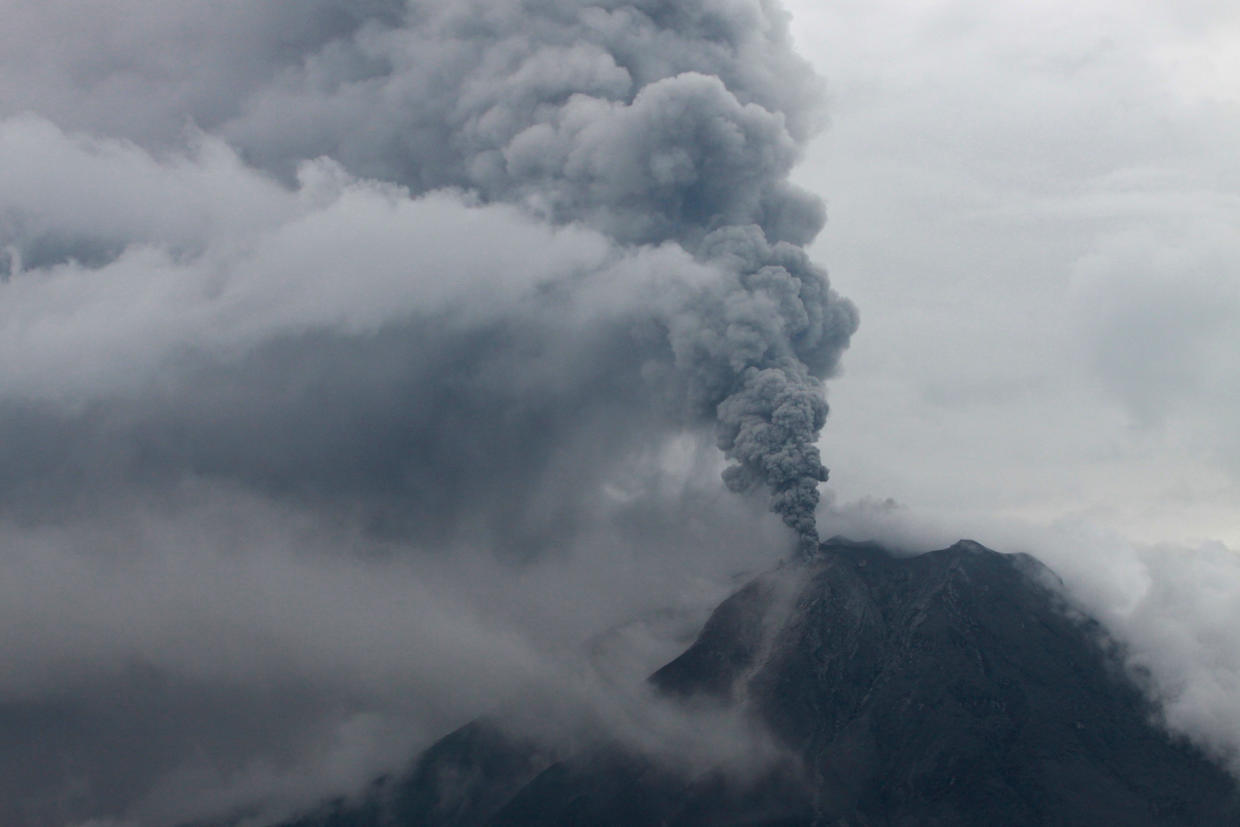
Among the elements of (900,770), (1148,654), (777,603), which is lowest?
(900,770)

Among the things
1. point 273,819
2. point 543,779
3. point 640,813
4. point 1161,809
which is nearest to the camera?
point 1161,809

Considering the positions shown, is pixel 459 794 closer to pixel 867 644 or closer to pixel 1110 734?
pixel 867 644

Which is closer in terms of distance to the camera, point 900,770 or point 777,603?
point 900,770

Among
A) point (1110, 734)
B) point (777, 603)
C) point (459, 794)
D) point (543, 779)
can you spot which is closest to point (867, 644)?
point (777, 603)

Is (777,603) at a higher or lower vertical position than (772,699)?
higher

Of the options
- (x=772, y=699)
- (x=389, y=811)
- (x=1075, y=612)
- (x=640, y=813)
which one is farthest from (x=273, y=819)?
(x=1075, y=612)

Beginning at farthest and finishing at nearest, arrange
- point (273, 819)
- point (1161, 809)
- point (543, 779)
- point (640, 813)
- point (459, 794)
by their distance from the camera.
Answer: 1. point (273, 819)
2. point (459, 794)
3. point (543, 779)
4. point (640, 813)
5. point (1161, 809)
